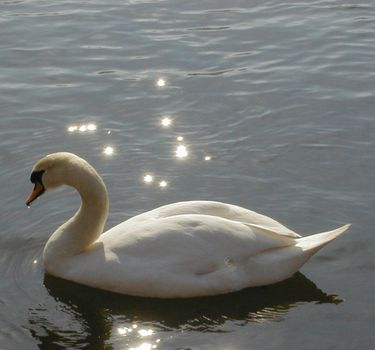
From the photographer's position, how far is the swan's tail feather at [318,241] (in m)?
9.29

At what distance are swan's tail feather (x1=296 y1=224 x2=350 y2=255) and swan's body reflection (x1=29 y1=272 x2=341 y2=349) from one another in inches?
13.6

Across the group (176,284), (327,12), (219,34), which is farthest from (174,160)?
(327,12)

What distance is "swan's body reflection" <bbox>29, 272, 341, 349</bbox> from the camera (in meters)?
8.87

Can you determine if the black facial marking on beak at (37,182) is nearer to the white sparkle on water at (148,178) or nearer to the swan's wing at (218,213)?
the swan's wing at (218,213)

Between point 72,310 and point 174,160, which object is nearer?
point 72,310

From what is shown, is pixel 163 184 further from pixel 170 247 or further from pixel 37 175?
pixel 170 247

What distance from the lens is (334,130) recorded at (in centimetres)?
1229

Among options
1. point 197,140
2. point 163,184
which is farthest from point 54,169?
point 197,140

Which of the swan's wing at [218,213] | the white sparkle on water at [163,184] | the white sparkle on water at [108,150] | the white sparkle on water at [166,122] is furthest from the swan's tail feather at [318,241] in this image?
the white sparkle on water at [166,122]

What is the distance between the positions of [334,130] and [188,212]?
10.7 feet

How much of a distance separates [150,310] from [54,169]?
1.46 metres

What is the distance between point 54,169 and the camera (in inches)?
379

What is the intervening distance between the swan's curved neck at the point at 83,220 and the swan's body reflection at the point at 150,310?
0.95 feet

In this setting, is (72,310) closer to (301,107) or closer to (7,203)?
(7,203)
